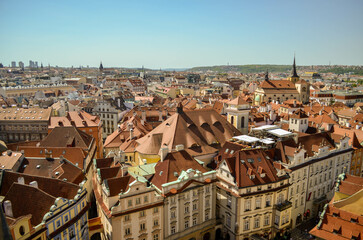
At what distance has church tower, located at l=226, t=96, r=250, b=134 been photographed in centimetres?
6400

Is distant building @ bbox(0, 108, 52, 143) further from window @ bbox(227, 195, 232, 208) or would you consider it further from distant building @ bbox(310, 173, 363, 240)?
distant building @ bbox(310, 173, 363, 240)

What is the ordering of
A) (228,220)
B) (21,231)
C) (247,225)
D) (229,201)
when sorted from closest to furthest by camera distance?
(21,231) < (247,225) < (229,201) < (228,220)

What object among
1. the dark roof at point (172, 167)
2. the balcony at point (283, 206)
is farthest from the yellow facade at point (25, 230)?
the balcony at point (283, 206)

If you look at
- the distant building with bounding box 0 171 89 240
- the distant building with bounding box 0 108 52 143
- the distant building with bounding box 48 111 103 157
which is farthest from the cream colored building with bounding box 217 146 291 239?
the distant building with bounding box 0 108 52 143

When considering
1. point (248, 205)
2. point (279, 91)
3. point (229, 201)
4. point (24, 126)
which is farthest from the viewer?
point (279, 91)

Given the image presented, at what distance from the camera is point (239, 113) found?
6419cm

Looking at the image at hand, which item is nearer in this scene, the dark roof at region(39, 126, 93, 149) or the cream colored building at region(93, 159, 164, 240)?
the cream colored building at region(93, 159, 164, 240)

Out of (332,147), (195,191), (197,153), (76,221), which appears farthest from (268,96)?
(76,221)

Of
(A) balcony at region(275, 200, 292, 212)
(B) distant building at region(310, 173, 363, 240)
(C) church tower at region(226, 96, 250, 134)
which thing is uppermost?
(C) church tower at region(226, 96, 250, 134)

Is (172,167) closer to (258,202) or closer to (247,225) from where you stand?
(258,202)

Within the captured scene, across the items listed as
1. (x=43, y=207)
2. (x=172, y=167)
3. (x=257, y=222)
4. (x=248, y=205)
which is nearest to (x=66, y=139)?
(x=172, y=167)

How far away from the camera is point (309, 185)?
170 ft

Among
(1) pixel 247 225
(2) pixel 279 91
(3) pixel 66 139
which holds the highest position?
(2) pixel 279 91

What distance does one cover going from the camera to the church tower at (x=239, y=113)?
210 ft
